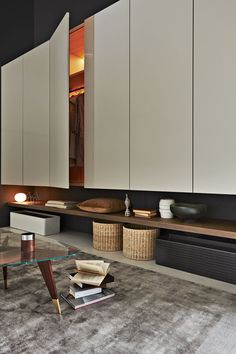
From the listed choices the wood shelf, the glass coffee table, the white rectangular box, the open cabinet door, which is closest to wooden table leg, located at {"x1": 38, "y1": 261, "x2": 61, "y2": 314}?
the glass coffee table

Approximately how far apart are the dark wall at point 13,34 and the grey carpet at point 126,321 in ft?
8.21

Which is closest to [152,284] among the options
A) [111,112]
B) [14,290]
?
[14,290]

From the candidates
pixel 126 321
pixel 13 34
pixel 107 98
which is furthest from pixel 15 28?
pixel 126 321

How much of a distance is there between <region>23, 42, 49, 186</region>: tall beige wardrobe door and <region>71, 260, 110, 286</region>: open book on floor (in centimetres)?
196

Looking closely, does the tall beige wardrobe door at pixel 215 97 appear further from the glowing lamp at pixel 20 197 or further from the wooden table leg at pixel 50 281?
the glowing lamp at pixel 20 197

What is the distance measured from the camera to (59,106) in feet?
9.51

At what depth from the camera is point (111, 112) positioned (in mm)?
2619

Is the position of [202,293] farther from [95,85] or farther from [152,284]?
[95,85]

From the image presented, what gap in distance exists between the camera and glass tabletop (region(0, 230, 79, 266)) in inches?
56.3

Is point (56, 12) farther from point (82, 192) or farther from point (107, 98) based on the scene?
point (82, 192)

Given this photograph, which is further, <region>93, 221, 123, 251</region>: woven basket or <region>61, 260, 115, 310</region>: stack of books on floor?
<region>93, 221, 123, 251</region>: woven basket

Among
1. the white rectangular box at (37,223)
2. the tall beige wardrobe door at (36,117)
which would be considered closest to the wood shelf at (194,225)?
the white rectangular box at (37,223)

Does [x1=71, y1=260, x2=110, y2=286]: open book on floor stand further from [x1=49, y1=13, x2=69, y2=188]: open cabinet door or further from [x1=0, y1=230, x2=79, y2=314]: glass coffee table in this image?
[x1=49, y1=13, x2=69, y2=188]: open cabinet door

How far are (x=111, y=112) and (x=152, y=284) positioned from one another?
1601 mm
